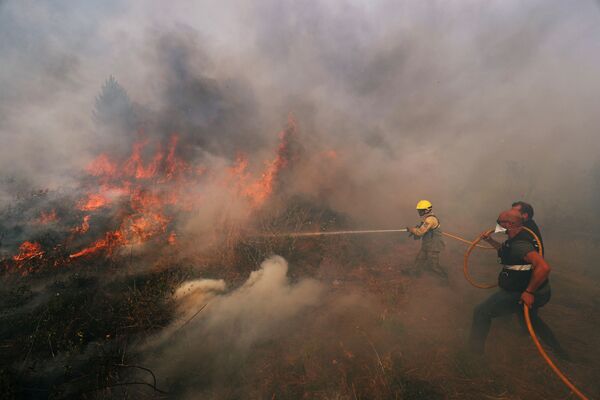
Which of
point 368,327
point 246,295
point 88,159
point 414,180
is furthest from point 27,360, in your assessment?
point 414,180

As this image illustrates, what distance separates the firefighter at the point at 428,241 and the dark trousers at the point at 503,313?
99.2 inches

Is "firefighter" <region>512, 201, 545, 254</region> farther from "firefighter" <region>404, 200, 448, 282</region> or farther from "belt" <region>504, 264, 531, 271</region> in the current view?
"firefighter" <region>404, 200, 448, 282</region>

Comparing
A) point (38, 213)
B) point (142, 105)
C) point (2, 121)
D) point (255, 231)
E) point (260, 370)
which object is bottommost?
point (260, 370)

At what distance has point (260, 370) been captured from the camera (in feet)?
12.2

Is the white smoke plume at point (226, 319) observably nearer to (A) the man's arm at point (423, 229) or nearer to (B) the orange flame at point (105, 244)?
(A) the man's arm at point (423, 229)

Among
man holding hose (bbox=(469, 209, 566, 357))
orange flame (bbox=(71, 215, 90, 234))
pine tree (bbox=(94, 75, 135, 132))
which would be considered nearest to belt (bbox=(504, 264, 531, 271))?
man holding hose (bbox=(469, 209, 566, 357))

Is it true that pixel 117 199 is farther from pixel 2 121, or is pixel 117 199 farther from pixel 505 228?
pixel 505 228

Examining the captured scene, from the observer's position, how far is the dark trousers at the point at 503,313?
3.66 metres

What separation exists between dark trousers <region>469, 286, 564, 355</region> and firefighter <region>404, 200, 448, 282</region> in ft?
8.27

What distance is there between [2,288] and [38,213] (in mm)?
3320

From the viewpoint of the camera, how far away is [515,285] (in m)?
3.60

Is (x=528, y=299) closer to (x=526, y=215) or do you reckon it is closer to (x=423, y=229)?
(x=526, y=215)

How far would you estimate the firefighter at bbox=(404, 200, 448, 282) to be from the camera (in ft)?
20.5

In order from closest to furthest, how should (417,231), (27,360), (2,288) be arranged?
1. (27,360)
2. (2,288)
3. (417,231)
